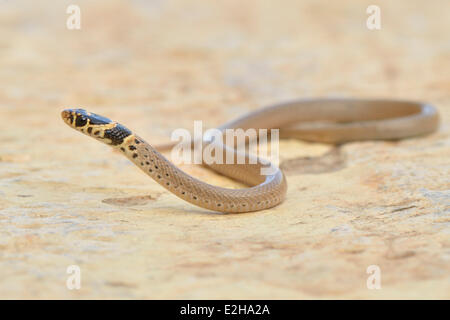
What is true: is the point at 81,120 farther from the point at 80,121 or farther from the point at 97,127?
the point at 97,127

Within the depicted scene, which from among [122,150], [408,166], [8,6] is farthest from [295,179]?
[8,6]

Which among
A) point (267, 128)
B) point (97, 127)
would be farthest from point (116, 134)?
point (267, 128)

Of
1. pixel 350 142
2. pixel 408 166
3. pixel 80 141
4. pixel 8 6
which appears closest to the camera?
pixel 408 166

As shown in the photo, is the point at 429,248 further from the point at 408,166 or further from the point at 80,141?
the point at 80,141

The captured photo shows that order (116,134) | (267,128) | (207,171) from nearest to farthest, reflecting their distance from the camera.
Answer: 1. (116,134)
2. (207,171)
3. (267,128)

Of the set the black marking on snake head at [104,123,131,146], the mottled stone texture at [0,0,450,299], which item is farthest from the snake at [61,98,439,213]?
the mottled stone texture at [0,0,450,299]

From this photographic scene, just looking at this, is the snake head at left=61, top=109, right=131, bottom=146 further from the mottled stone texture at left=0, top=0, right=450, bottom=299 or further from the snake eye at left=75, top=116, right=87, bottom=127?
the mottled stone texture at left=0, top=0, right=450, bottom=299
